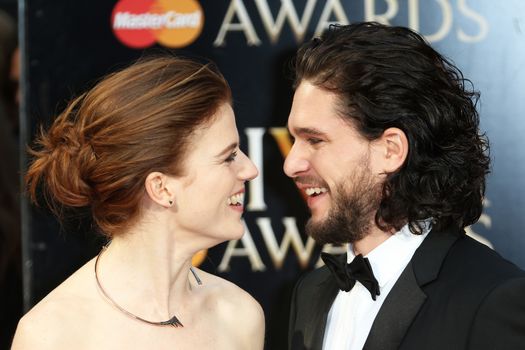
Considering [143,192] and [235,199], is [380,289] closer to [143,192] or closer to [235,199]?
[235,199]

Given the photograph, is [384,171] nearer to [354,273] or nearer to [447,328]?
[354,273]

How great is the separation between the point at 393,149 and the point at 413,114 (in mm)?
126

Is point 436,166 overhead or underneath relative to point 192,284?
overhead

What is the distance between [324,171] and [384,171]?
0.62ft

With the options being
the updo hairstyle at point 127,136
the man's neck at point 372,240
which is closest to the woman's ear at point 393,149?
the man's neck at point 372,240

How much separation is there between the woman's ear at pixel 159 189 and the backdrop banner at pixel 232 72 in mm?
978

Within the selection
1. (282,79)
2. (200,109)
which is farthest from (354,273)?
(282,79)

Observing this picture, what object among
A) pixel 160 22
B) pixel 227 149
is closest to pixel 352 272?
pixel 227 149

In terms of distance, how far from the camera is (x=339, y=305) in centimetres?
293

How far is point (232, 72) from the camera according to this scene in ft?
11.8

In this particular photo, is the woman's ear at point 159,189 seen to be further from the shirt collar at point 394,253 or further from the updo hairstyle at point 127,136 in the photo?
the shirt collar at point 394,253

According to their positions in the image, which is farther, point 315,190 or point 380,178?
point 315,190

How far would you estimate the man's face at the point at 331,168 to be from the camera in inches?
112

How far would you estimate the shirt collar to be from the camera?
2.76 m
